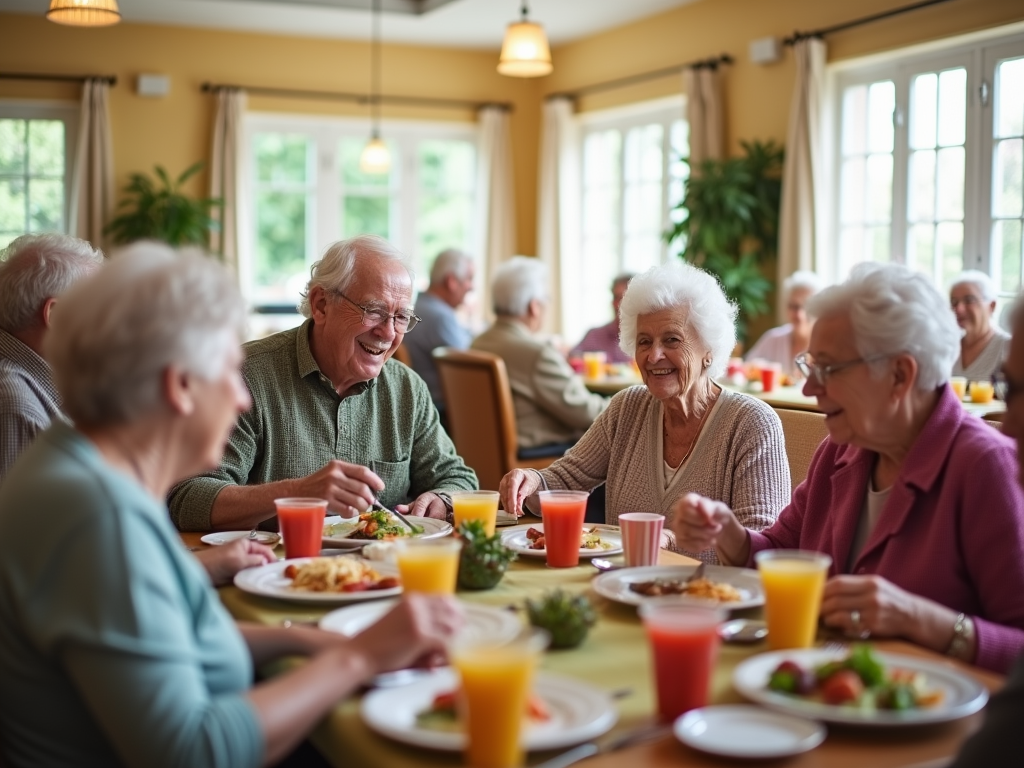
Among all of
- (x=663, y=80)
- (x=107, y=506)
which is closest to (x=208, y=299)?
(x=107, y=506)

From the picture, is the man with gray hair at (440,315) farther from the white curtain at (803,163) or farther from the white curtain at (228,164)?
the white curtain at (228,164)

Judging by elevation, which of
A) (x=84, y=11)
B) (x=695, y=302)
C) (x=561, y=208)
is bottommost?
(x=695, y=302)

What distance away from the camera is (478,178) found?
936 centimetres

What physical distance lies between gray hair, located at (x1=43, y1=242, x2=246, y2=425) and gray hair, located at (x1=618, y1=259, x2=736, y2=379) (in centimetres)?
149

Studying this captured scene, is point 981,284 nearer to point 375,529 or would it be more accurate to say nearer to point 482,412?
point 482,412

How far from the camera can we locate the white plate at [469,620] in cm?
154

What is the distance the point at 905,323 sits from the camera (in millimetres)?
1863

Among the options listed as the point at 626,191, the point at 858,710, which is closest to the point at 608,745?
the point at 858,710

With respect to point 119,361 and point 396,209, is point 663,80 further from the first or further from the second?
point 119,361

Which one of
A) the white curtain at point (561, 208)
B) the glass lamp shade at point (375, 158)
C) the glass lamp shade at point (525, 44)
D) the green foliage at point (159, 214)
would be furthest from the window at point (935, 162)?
the green foliage at point (159, 214)

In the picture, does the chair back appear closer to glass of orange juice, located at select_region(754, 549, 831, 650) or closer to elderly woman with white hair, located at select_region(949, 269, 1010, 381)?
glass of orange juice, located at select_region(754, 549, 831, 650)

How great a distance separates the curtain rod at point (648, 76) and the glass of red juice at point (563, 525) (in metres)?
5.82

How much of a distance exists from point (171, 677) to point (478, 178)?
839 cm

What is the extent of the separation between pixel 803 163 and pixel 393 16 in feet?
10.6
